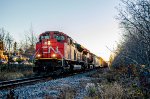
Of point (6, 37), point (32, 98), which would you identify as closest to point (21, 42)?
point (6, 37)

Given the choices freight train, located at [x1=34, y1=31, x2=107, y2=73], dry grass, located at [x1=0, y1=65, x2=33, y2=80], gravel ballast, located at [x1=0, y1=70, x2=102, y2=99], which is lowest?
gravel ballast, located at [x1=0, y1=70, x2=102, y2=99]

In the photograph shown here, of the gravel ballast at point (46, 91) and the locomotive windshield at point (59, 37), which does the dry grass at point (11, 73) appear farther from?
the gravel ballast at point (46, 91)

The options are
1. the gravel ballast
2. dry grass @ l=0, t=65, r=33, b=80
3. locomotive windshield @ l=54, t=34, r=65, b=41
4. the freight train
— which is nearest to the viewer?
the gravel ballast

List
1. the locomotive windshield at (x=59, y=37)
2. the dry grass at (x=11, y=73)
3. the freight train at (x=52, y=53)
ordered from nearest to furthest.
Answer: the dry grass at (x=11, y=73)
the freight train at (x=52, y=53)
the locomotive windshield at (x=59, y=37)

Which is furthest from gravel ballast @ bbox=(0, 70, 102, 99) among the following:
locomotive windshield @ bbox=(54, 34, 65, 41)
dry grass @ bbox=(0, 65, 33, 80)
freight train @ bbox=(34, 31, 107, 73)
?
locomotive windshield @ bbox=(54, 34, 65, 41)

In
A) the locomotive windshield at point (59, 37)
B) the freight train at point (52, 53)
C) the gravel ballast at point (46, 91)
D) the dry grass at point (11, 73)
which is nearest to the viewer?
the gravel ballast at point (46, 91)

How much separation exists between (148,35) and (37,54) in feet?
47.0

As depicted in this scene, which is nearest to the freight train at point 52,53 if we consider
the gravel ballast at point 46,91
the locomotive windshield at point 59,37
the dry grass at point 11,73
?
the locomotive windshield at point 59,37

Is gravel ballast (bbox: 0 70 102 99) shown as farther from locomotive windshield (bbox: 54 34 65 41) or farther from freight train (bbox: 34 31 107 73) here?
locomotive windshield (bbox: 54 34 65 41)

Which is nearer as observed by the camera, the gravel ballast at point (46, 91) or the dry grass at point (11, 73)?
the gravel ballast at point (46, 91)

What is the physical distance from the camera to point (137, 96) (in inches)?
268

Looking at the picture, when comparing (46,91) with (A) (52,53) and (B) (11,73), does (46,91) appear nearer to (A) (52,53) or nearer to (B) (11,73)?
(A) (52,53)

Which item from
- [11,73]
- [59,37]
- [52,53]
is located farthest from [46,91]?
[11,73]

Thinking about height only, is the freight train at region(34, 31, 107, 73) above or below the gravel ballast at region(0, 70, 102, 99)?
above
